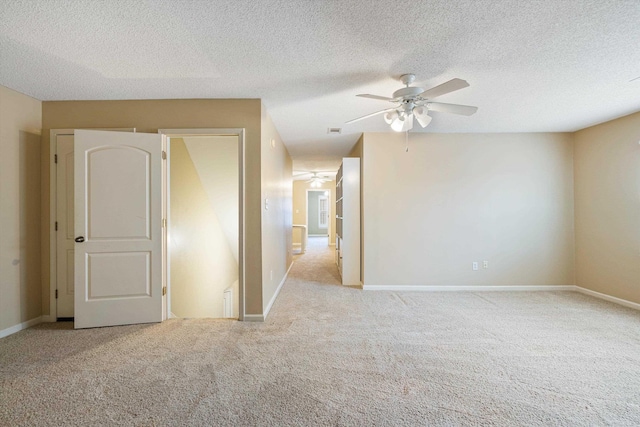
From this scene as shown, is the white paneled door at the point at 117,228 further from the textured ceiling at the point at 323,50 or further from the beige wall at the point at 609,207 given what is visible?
the beige wall at the point at 609,207

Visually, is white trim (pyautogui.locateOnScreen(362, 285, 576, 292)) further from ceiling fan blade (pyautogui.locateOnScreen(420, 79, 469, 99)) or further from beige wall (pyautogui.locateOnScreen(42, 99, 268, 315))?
ceiling fan blade (pyautogui.locateOnScreen(420, 79, 469, 99))

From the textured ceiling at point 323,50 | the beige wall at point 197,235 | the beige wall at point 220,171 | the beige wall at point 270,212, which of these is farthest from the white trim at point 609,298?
the beige wall at point 197,235

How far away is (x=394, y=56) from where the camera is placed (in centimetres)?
229

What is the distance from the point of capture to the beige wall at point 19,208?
112 inches

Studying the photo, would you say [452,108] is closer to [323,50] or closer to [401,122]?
[401,122]

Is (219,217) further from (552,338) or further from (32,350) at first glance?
(552,338)

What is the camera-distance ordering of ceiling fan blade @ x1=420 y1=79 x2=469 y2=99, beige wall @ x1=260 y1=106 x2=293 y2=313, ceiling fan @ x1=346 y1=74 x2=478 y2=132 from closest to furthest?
1. ceiling fan blade @ x1=420 y1=79 x2=469 y2=99
2. ceiling fan @ x1=346 y1=74 x2=478 y2=132
3. beige wall @ x1=260 y1=106 x2=293 y2=313

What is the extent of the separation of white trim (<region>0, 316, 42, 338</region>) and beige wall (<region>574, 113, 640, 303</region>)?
277 inches

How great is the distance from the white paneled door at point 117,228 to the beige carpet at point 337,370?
26cm

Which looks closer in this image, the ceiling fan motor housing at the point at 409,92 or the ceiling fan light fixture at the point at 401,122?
the ceiling fan motor housing at the point at 409,92

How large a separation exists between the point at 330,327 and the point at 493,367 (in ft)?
4.79

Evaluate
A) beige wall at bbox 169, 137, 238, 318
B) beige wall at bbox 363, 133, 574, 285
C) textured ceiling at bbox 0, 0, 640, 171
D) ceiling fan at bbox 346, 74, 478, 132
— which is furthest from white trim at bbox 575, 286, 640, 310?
beige wall at bbox 169, 137, 238, 318

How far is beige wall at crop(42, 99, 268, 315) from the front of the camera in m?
3.17

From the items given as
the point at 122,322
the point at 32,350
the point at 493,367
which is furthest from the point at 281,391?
the point at 32,350
